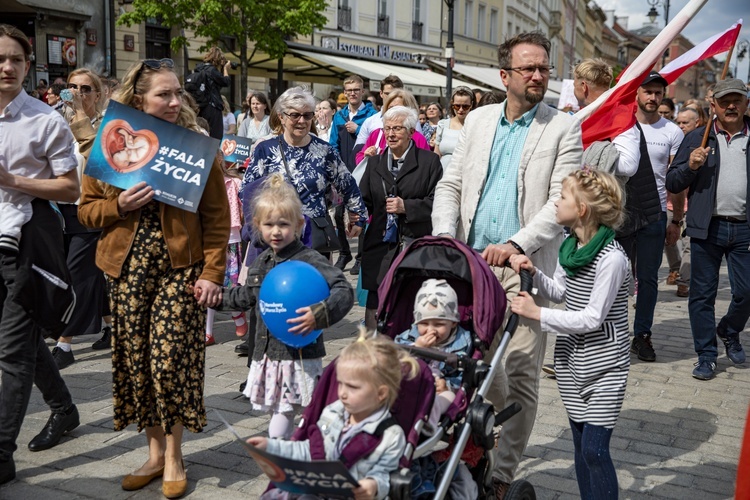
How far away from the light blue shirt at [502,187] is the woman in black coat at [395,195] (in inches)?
92.2

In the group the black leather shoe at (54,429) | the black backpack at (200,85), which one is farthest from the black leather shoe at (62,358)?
the black backpack at (200,85)

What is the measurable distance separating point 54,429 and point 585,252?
3358 mm

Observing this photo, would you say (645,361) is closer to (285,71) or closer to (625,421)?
(625,421)

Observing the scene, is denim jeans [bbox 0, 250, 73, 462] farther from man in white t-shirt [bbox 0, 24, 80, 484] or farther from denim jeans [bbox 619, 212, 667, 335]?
denim jeans [bbox 619, 212, 667, 335]

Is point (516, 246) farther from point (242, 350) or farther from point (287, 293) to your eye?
point (242, 350)

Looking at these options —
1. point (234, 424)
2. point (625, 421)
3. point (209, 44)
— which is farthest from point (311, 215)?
point (209, 44)

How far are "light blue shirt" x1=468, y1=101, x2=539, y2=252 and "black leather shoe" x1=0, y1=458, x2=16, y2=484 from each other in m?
2.81

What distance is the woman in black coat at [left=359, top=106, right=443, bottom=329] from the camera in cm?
675

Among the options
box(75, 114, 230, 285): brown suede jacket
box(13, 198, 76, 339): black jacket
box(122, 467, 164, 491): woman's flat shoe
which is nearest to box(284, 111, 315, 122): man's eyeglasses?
box(75, 114, 230, 285): brown suede jacket

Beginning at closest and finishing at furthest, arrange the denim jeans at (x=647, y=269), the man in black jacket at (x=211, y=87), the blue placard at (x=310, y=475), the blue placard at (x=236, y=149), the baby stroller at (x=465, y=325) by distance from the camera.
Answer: the blue placard at (x=310, y=475) → the baby stroller at (x=465, y=325) → the denim jeans at (x=647, y=269) → the blue placard at (x=236, y=149) → the man in black jacket at (x=211, y=87)

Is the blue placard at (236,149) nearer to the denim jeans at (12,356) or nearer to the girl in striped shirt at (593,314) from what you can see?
→ the denim jeans at (12,356)

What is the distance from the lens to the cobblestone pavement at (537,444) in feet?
14.9

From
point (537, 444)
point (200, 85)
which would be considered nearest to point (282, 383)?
point (537, 444)

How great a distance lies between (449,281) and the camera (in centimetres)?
398
